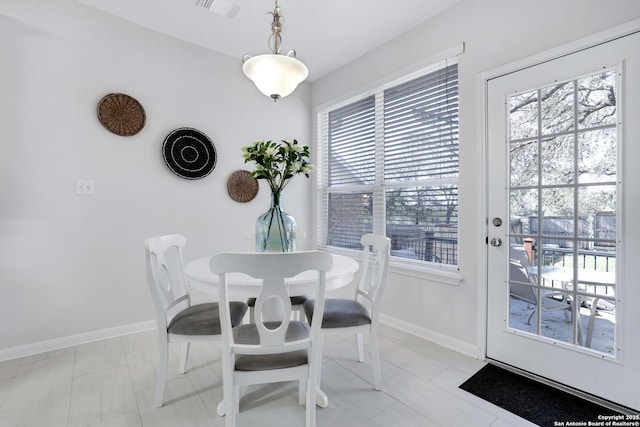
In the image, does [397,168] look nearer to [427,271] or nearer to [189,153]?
[427,271]

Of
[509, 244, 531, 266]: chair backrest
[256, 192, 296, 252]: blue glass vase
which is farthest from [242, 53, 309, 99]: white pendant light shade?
[509, 244, 531, 266]: chair backrest

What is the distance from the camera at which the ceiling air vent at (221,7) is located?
2242 mm

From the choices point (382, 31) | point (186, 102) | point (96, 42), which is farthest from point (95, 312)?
point (382, 31)

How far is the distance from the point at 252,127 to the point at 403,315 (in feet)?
7.96

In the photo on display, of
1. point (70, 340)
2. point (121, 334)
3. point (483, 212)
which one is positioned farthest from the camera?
point (121, 334)

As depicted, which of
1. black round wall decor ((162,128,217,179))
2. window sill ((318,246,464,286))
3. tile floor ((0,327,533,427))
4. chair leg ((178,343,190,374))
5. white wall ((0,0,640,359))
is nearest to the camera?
tile floor ((0,327,533,427))

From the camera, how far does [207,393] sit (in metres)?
1.71

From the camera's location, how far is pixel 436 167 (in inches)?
97.0

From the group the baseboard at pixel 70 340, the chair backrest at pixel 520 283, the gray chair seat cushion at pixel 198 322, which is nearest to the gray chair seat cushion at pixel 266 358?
the gray chair seat cushion at pixel 198 322

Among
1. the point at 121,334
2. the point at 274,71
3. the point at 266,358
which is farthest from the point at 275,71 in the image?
the point at 121,334

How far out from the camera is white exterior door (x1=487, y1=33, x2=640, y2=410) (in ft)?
5.09

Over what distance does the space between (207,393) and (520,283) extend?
2.05 metres

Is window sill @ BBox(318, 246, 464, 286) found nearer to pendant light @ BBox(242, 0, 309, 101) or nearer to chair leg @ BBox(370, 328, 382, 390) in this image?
chair leg @ BBox(370, 328, 382, 390)

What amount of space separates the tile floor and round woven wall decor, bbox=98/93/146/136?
1.75 metres
